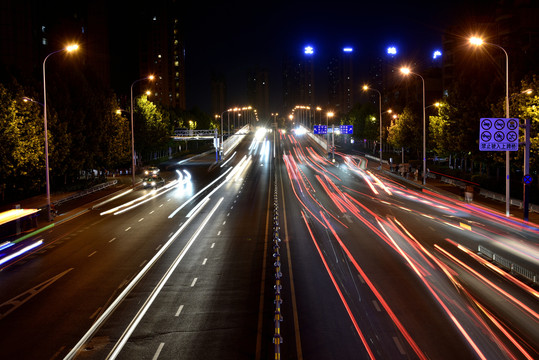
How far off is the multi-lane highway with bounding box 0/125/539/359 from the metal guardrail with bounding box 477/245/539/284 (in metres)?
0.44

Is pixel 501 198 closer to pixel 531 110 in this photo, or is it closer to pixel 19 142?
pixel 531 110

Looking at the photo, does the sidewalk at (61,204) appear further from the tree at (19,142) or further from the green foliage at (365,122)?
the green foliage at (365,122)

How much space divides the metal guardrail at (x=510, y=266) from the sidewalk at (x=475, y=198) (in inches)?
386

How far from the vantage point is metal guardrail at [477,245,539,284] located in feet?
56.0

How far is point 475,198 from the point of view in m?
40.0

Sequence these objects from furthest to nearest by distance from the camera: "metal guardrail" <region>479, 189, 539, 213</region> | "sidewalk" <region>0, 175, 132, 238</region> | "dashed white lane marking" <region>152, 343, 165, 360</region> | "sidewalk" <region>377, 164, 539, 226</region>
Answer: "metal guardrail" <region>479, 189, 539, 213</region> < "sidewalk" <region>0, 175, 132, 238</region> < "sidewalk" <region>377, 164, 539, 226</region> < "dashed white lane marking" <region>152, 343, 165, 360</region>

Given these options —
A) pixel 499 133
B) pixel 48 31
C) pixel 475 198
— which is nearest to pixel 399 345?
pixel 499 133

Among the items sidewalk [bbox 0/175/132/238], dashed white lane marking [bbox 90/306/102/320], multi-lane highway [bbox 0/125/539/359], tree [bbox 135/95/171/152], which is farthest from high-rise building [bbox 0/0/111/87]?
dashed white lane marking [bbox 90/306/102/320]

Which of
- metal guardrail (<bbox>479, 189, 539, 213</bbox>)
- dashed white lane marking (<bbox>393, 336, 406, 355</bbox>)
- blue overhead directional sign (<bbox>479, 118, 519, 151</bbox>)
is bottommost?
dashed white lane marking (<bbox>393, 336, 406, 355</bbox>)

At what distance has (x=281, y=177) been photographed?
60.0 meters

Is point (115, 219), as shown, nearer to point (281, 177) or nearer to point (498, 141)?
point (498, 141)

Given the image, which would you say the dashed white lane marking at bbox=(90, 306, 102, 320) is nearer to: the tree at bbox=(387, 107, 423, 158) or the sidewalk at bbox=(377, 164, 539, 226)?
the sidewalk at bbox=(377, 164, 539, 226)

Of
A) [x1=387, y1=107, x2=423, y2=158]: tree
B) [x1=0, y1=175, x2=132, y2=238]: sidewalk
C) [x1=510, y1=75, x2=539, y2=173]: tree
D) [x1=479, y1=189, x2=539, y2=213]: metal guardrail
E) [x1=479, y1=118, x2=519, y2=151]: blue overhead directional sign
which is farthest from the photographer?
[x1=387, y1=107, x2=423, y2=158]: tree

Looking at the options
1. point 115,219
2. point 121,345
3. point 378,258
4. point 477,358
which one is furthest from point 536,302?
point 115,219
